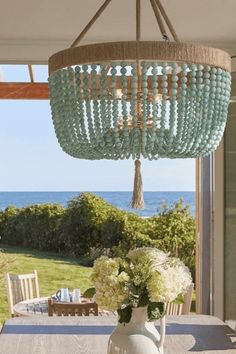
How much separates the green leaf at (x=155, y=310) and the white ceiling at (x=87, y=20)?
2.15 metres

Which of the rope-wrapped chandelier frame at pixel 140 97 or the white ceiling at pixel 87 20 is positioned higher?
the white ceiling at pixel 87 20

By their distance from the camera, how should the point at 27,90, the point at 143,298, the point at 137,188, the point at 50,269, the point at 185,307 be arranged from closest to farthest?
the point at 137,188 < the point at 143,298 < the point at 185,307 < the point at 27,90 < the point at 50,269

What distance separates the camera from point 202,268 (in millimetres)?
5562

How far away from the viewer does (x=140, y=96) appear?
2104mm

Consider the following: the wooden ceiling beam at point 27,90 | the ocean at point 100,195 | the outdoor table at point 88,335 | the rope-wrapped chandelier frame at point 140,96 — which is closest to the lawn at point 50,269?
the ocean at point 100,195

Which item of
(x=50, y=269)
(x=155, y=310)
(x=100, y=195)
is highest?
(x=100, y=195)

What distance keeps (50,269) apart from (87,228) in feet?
3.69

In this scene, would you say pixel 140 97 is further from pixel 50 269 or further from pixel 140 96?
pixel 50 269

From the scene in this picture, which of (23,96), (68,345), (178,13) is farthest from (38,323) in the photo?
(23,96)

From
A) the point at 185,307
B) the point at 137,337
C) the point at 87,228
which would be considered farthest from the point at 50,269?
the point at 137,337

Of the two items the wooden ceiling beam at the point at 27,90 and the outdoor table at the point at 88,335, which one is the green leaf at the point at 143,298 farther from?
the wooden ceiling beam at the point at 27,90

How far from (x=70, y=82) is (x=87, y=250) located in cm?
1068

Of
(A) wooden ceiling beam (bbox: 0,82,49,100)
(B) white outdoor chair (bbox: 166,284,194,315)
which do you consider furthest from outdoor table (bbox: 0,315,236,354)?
(A) wooden ceiling beam (bbox: 0,82,49,100)

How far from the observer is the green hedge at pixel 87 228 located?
11344mm
